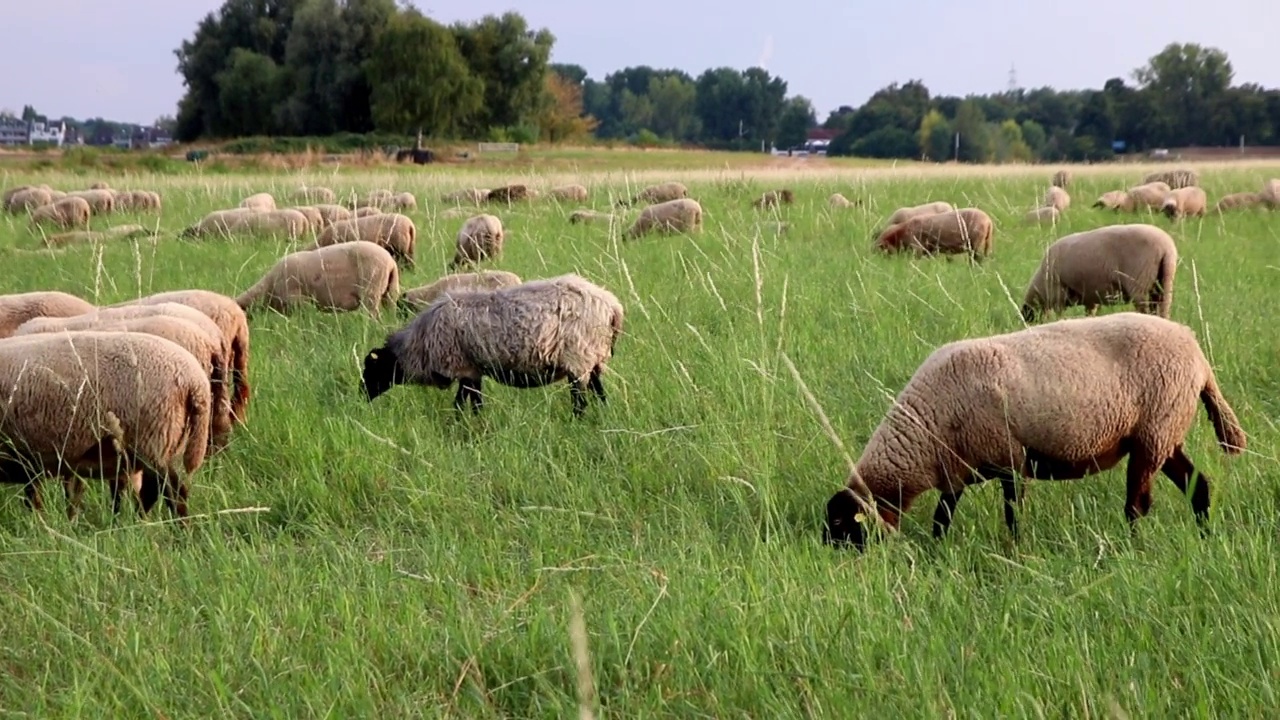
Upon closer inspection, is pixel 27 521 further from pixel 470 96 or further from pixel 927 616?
pixel 470 96

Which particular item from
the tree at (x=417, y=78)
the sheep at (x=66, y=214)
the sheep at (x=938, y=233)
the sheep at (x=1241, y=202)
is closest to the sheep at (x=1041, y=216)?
the sheep at (x=938, y=233)

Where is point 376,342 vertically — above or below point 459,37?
below

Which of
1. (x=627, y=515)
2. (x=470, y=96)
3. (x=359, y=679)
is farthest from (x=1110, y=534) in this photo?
(x=470, y=96)

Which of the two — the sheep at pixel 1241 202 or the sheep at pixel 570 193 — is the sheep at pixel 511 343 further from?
the sheep at pixel 1241 202

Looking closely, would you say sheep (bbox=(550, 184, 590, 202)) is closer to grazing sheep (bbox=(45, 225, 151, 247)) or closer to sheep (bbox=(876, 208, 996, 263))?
grazing sheep (bbox=(45, 225, 151, 247))

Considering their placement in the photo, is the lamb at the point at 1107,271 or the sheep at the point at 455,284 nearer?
the lamb at the point at 1107,271

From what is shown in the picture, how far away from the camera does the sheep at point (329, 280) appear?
27.7 ft

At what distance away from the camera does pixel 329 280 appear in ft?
27.9

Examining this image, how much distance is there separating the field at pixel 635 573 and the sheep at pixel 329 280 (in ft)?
6.51

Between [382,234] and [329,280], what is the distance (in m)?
2.31

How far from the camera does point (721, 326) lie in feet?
22.1

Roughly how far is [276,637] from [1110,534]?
2.66 meters

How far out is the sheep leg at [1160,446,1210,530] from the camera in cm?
371

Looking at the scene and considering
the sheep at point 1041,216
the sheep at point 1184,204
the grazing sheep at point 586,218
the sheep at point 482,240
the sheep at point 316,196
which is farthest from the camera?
the sheep at point 316,196
